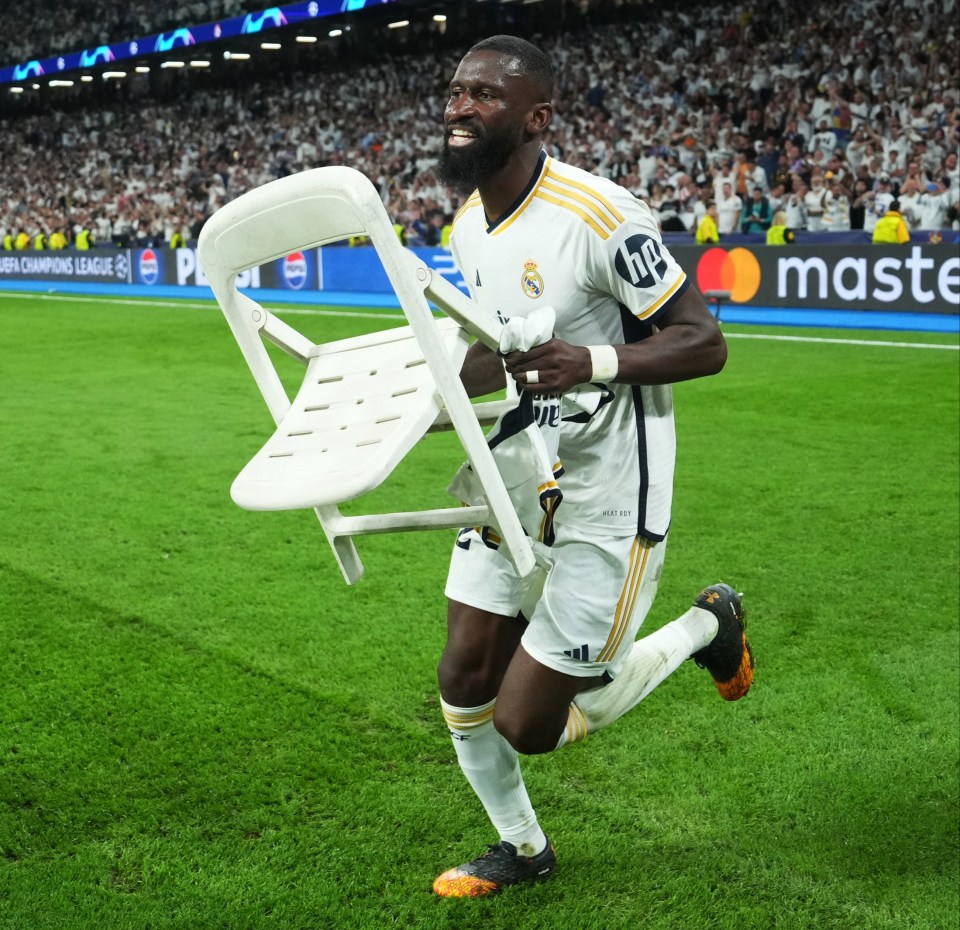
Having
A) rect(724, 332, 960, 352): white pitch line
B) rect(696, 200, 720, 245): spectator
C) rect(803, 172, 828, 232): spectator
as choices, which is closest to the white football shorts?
rect(724, 332, 960, 352): white pitch line

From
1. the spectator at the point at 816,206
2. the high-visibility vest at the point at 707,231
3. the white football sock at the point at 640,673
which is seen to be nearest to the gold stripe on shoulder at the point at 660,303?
the white football sock at the point at 640,673

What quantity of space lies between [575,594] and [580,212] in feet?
2.90

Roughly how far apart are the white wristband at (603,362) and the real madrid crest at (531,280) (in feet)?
1.17

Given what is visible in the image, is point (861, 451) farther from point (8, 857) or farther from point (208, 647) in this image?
point (8, 857)

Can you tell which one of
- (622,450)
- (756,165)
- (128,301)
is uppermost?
(622,450)

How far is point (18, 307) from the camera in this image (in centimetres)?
2161

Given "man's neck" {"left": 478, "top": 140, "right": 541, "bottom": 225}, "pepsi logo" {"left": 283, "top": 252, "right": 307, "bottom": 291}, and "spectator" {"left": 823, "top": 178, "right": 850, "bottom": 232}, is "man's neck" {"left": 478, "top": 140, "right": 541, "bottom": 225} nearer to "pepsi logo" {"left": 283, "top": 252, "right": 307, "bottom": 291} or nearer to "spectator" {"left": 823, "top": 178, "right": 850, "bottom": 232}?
"spectator" {"left": 823, "top": 178, "right": 850, "bottom": 232}

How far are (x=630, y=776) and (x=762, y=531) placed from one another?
9.45 feet

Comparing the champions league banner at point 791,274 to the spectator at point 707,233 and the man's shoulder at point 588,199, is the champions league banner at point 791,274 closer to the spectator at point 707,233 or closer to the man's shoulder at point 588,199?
the spectator at point 707,233

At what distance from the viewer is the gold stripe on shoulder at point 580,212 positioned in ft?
8.87

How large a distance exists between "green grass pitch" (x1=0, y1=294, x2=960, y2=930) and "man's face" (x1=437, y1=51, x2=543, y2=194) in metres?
1.78

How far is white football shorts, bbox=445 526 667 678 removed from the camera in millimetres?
2875

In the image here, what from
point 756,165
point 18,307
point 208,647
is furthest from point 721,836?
point 18,307

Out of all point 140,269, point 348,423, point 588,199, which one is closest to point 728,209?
point 140,269
